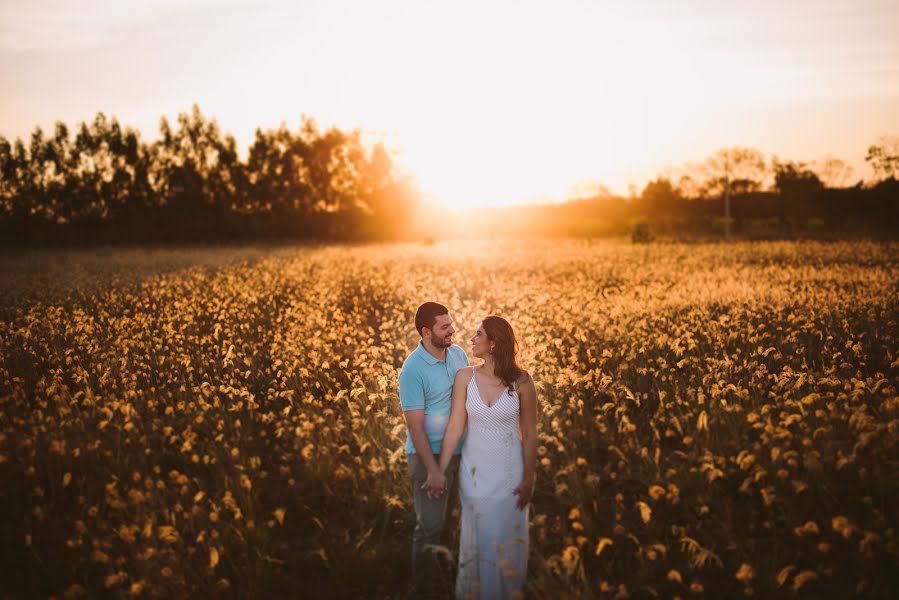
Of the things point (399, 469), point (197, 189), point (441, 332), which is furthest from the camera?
point (197, 189)

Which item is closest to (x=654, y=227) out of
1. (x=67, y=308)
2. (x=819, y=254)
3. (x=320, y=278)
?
(x=819, y=254)

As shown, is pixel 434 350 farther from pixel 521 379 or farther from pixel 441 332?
pixel 521 379

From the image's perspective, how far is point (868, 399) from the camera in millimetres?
6828

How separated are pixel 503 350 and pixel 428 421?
0.86 meters

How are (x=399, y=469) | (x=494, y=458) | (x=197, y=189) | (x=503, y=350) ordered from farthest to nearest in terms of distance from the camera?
(x=197, y=189), (x=399, y=469), (x=494, y=458), (x=503, y=350)

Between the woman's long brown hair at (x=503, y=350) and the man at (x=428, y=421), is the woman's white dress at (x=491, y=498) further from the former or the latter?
the man at (x=428, y=421)

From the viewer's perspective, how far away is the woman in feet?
13.3

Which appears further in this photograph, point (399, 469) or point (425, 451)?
point (399, 469)

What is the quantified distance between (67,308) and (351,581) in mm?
13306

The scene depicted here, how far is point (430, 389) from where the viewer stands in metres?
4.35

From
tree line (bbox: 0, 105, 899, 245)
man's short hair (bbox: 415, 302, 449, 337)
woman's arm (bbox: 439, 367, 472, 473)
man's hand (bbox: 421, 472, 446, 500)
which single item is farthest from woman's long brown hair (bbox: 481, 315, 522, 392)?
tree line (bbox: 0, 105, 899, 245)

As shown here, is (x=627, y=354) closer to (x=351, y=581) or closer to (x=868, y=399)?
(x=868, y=399)

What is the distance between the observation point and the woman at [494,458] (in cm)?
405

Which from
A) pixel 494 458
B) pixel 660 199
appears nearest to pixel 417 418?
pixel 494 458
